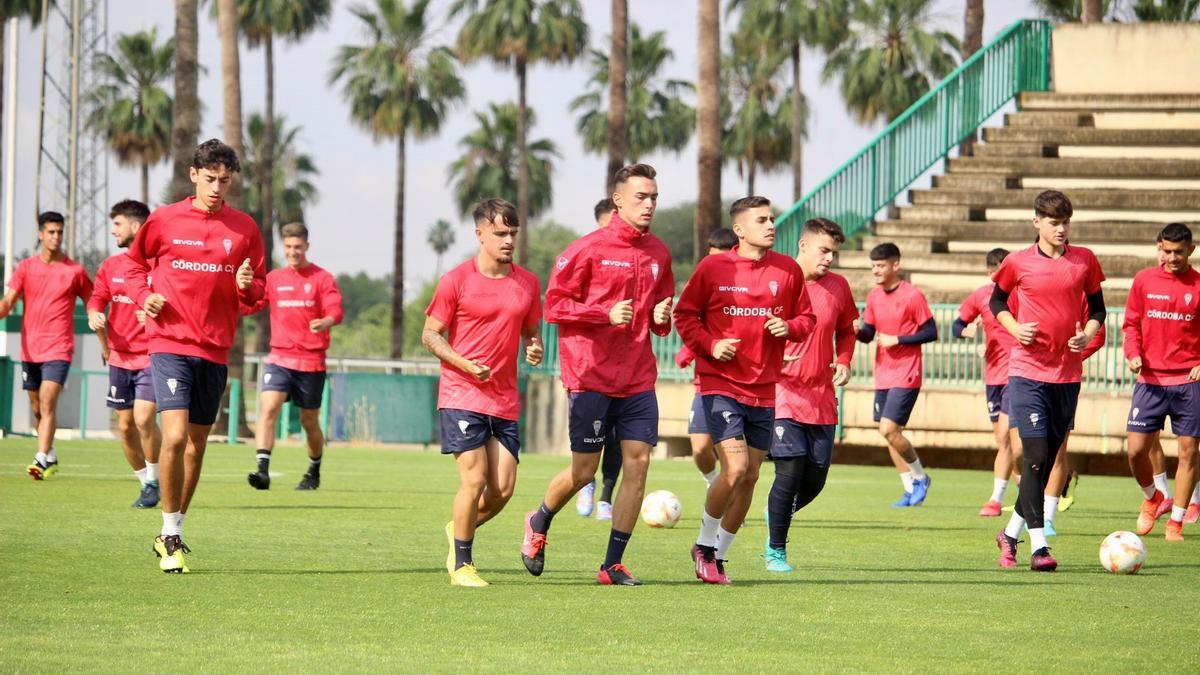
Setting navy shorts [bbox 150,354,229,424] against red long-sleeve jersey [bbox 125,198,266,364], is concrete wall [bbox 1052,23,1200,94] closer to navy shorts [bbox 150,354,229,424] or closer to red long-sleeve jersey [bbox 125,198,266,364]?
red long-sleeve jersey [bbox 125,198,266,364]

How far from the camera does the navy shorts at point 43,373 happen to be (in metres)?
17.2

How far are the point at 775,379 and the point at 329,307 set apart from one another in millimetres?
7506

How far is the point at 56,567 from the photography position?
384 inches

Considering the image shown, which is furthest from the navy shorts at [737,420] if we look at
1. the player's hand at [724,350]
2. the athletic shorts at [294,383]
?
the athletic shorts at [294,383]

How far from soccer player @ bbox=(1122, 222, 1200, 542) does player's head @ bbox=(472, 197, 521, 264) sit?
570 centimetres

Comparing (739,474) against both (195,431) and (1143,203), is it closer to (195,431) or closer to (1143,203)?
(195,431)

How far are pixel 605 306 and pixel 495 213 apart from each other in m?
0.77

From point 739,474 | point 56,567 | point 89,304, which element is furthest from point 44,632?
point 89,304

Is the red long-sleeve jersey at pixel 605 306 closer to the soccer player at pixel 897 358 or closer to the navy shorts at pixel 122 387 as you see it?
the navy shorts at pixel 122 387

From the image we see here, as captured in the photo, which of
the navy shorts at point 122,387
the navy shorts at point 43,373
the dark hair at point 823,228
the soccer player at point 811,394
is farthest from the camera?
the navy shorts at point 43,373

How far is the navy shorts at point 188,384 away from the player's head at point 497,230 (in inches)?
69.6

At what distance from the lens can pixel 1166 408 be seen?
13484 mm

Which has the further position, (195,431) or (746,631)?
(195,431)

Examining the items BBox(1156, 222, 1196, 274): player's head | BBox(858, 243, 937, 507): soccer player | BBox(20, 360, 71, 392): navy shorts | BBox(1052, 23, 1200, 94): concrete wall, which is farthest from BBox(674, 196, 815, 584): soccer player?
BBox(1052, 23, 1200, 94): concrete wall
